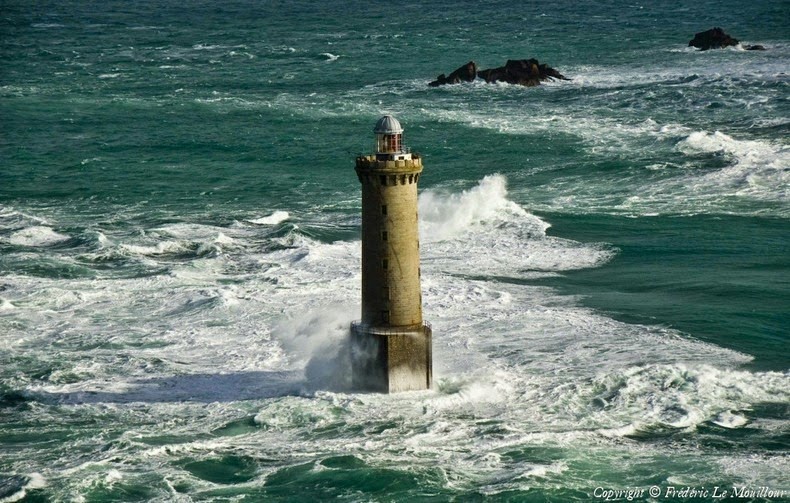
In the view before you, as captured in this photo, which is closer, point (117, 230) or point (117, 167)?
point (117, 230)

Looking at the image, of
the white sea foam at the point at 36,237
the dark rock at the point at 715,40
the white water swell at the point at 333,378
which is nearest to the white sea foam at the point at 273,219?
the white water swell at the point at 333,378

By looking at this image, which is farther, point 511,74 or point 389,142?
point 511,74

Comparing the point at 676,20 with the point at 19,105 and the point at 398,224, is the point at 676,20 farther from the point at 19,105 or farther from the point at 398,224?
the point at 398,224

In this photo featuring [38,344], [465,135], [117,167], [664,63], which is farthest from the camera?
[664,63]

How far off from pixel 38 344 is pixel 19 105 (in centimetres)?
5492

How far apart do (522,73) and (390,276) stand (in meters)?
64.0

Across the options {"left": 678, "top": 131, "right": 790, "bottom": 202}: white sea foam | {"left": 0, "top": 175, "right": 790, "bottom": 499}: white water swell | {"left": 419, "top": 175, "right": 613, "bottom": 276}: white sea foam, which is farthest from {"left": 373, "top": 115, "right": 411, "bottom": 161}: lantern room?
{"left": 678, "top": 131, "right": 790, "bottom": 202}: white sea foam

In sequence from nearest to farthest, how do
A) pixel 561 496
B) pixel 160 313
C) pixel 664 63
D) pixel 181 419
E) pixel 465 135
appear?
pixel 561 496, pixel 181 419, pixel 160 313, pixel 465 135, pixel 664 63

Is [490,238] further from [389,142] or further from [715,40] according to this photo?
[715,40]

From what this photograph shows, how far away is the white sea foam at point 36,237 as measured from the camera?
62469 millimetres

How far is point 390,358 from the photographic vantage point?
141ft

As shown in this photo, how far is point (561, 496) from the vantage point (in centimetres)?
3694

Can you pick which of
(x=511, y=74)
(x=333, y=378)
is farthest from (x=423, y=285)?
(x=511, y=74)

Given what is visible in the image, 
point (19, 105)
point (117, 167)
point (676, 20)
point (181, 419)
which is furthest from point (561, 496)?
point (676, 20)
